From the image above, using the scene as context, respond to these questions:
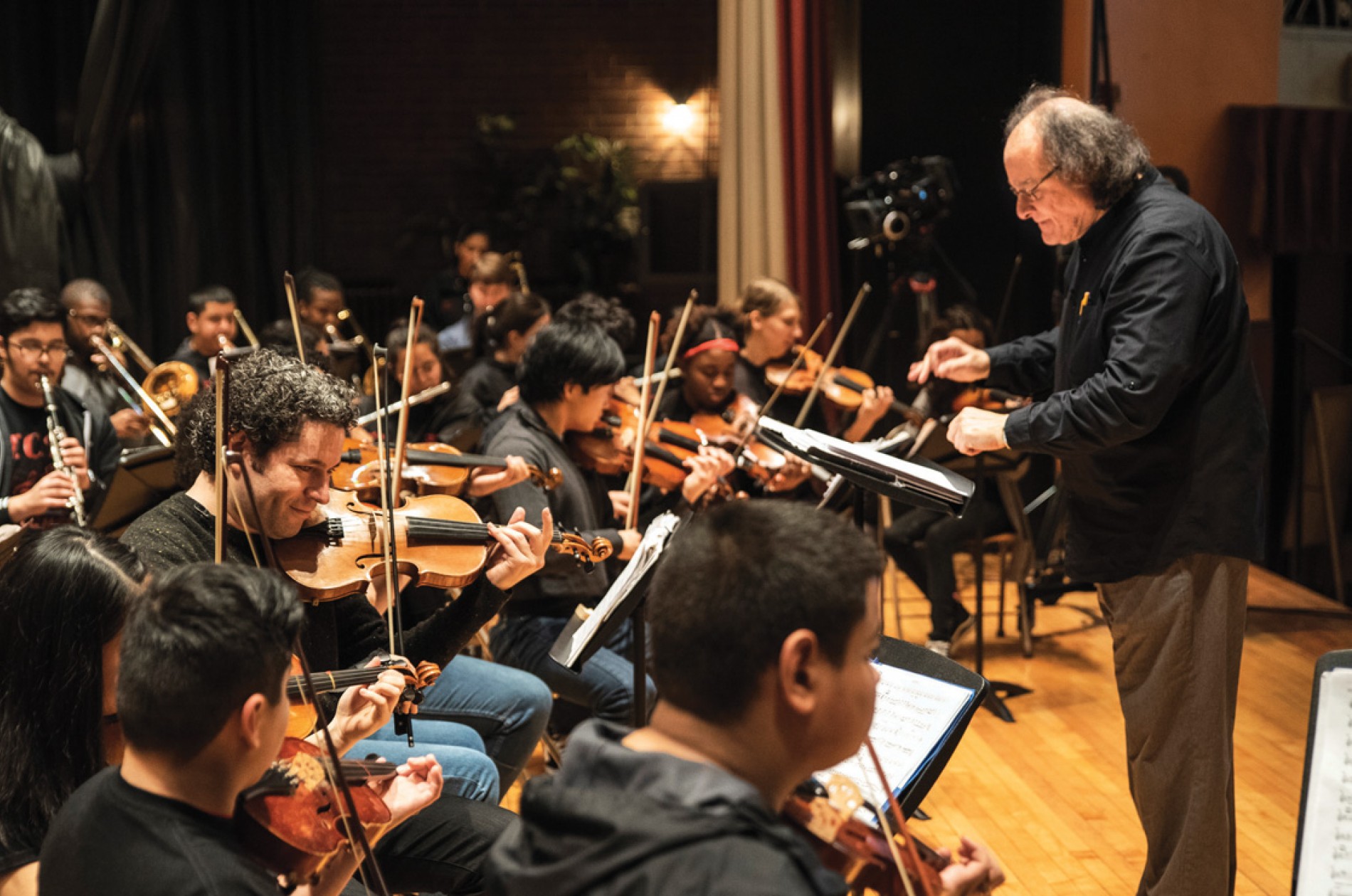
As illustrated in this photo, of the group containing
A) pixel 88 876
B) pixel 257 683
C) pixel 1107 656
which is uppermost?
pixel 257 683

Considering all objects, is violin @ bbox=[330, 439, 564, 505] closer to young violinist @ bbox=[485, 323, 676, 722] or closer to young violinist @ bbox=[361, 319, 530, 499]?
young violinist @ bbox=[485, 323, 676, 722]

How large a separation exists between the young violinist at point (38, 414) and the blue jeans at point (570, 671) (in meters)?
1.33

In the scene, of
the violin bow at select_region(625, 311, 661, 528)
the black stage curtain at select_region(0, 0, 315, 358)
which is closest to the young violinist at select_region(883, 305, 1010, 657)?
the violin bow at select_region(625, 311, 661, 528)

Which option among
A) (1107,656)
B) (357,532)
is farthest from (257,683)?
(1107,656)

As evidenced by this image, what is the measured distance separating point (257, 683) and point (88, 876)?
23cm

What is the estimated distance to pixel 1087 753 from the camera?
3486 millimetres

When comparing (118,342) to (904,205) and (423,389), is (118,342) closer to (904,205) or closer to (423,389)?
(423,389)

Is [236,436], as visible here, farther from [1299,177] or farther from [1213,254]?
[1299,177]

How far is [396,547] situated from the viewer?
2.40 m

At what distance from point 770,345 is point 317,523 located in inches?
98.8

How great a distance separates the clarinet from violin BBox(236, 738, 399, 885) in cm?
204

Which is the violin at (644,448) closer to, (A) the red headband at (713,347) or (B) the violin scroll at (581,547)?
(A) the red headband at (713,347)

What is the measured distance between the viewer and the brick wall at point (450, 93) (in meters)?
→ 8.73

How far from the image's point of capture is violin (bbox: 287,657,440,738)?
183 centimetres
